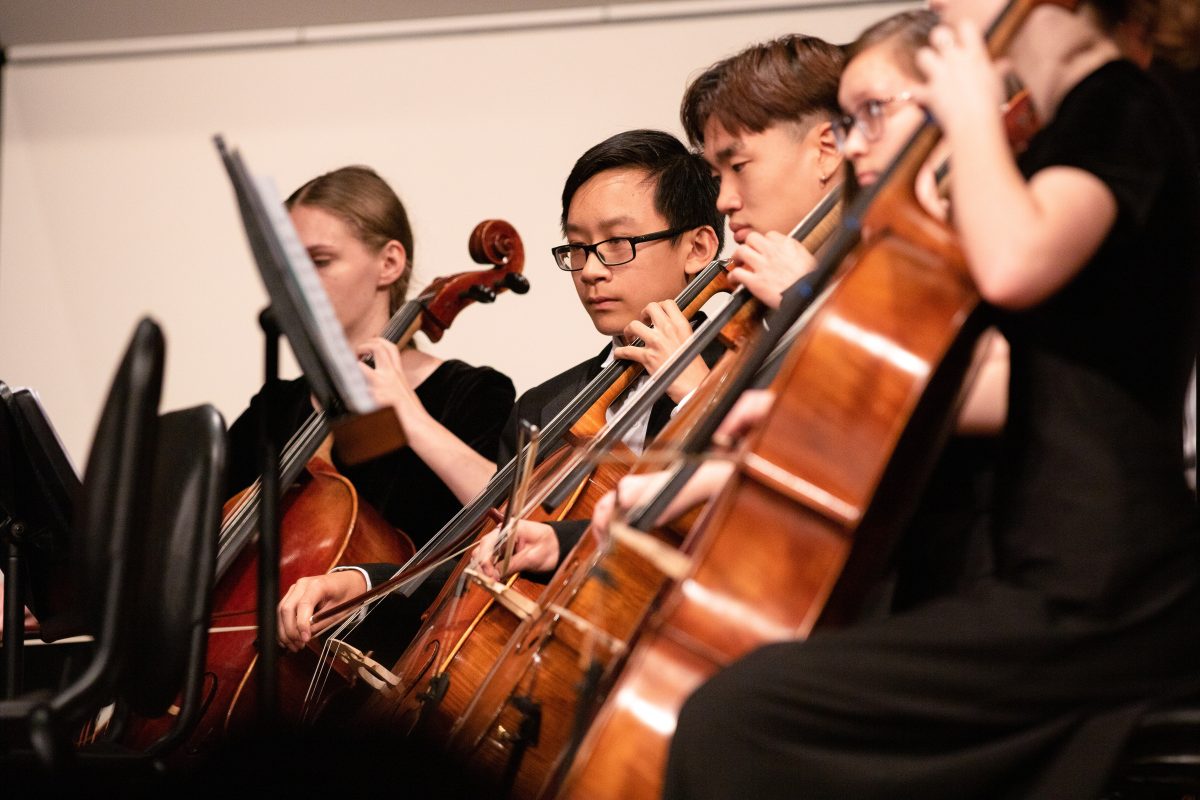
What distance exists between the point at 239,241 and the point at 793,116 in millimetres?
1996

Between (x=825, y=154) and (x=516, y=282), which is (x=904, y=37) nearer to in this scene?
(x=825, y=154)

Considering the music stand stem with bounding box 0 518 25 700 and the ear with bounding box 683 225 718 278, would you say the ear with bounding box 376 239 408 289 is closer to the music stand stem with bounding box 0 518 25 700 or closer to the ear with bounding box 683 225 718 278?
the ear with bounding box 683 225 718 278

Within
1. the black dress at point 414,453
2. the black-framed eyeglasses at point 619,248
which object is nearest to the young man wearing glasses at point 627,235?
the black-framed eyeglasses at point 619,248

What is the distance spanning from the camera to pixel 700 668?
1.05 m

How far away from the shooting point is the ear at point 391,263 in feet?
8.59

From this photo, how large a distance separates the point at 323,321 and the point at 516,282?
115 centimetres

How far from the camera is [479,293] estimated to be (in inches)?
91.6

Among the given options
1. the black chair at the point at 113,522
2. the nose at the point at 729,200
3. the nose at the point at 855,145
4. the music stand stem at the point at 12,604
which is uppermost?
the nose at the point at 855,145

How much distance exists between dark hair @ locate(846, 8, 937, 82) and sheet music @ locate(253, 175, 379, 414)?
733 mm

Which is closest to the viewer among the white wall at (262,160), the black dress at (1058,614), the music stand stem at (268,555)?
the black dress at (1058,614)

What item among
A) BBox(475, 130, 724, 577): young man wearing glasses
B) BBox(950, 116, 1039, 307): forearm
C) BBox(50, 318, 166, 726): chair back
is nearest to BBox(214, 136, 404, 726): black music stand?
BBox(50, 318, 166, 726): chair back

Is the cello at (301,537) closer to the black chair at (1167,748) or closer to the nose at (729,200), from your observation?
the nose at (729,200)

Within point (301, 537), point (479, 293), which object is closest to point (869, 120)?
point (479, 293)

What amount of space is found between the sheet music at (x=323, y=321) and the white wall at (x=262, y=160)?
6.01 ft
